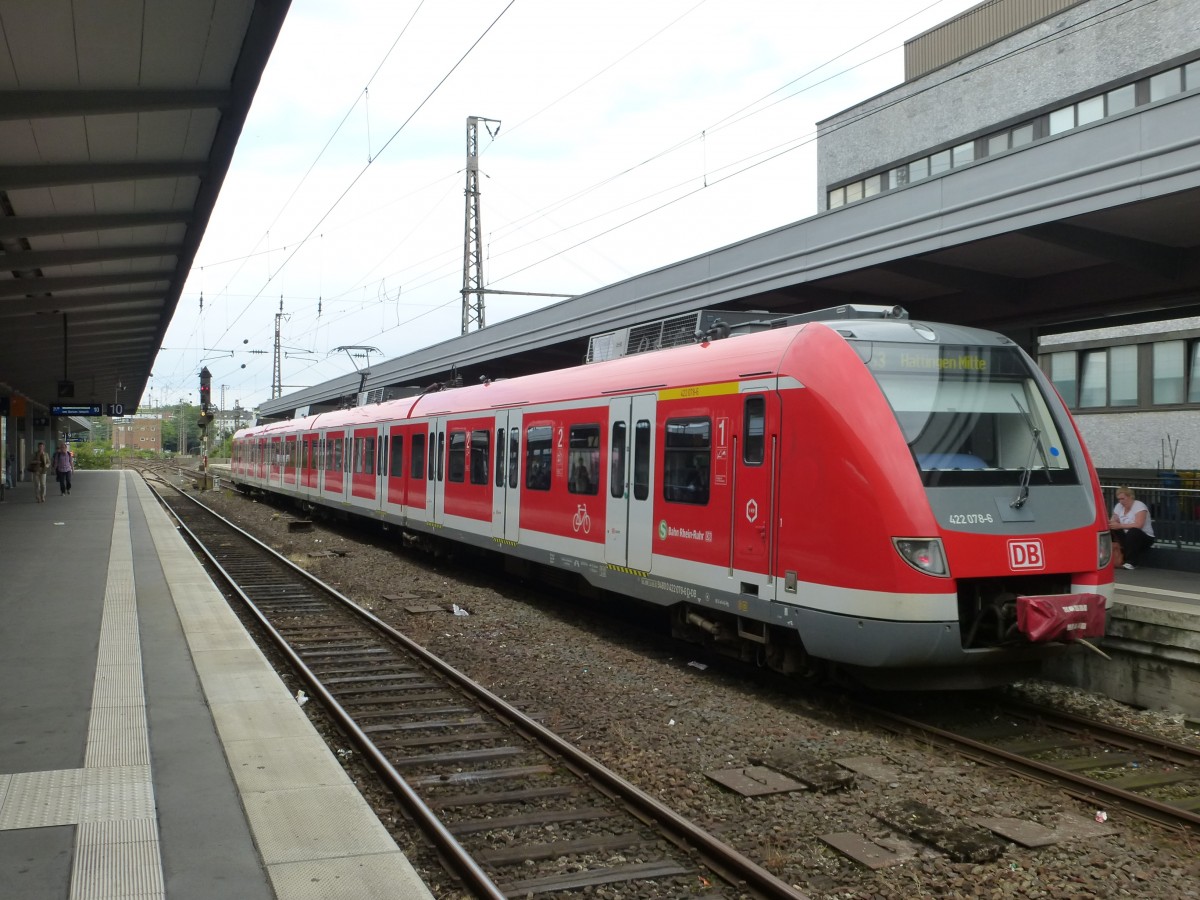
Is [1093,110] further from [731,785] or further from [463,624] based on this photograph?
[731,785]

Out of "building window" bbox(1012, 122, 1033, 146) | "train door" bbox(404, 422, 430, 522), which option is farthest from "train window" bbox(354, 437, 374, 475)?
"building window" bbox(1012, 122, 1033, 146)

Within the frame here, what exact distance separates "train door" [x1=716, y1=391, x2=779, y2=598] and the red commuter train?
0.02 meters

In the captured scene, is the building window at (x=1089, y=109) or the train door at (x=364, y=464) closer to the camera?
the train door at (x=364, y=464)

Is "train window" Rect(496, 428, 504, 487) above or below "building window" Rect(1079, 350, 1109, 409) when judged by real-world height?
below

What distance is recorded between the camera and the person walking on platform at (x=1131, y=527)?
1179 cm

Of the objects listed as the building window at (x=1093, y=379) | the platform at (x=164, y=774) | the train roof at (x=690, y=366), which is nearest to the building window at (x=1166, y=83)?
the building window at (x=1093, y=379)

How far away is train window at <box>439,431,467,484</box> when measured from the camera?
1518cm

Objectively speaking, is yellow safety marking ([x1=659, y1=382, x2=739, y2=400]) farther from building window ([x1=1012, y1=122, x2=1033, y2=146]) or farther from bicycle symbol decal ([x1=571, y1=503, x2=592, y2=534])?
building window ([x1=1012, y1=122, x2=1033, y2=146])

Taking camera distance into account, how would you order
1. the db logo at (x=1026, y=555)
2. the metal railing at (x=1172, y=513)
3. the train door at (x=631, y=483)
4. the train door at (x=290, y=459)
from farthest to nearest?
1. the train door at (x=290, y=459)
2. the metal railing at (x=1172, y=513)
3. the train door at (x=631, y=483)
4. the db logo at (x=1026, y=555)

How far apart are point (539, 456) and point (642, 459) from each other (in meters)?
2.73

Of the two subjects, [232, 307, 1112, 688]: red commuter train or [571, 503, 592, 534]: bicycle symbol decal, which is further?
[571, 503, 592, 534]: bicycle symbol decal

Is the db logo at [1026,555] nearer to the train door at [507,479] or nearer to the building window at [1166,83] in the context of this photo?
the train door at [507,479]

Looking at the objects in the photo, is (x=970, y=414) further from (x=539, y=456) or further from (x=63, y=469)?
(x=63, y=469)

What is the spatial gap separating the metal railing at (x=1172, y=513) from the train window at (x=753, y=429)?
18.5 feet
